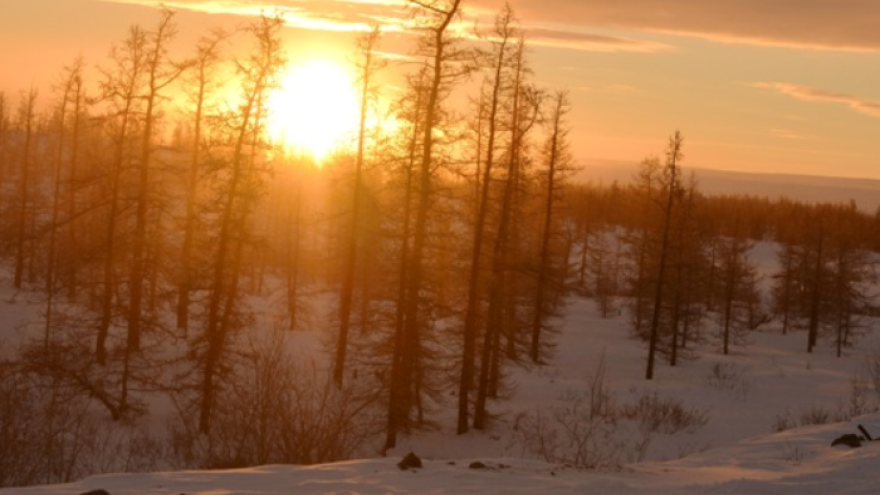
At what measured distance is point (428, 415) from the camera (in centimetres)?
3306

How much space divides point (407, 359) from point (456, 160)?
6.14 metres

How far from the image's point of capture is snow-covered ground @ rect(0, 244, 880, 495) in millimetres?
11805

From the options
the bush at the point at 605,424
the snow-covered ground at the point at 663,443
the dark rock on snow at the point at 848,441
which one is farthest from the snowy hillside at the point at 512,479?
the bush at the point at 605,424

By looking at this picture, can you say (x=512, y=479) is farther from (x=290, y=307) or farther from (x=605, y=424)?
(x=290, y=307)

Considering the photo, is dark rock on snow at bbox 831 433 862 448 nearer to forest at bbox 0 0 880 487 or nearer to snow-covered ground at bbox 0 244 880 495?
snow-covered ground at bbox 0 244 880 495

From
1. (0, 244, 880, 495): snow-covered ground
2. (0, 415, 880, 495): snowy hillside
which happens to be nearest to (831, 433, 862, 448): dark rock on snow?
(0, 244, 880, 495): snow-covered ground

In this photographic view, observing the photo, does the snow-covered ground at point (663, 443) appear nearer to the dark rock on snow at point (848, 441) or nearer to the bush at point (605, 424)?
the dark rock on snow at point (848, 441)

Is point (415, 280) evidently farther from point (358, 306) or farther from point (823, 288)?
point (823, 288)

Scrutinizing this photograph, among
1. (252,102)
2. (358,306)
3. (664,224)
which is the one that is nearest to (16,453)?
(252,102)

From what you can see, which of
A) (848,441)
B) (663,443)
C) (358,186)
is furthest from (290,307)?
(848,441)

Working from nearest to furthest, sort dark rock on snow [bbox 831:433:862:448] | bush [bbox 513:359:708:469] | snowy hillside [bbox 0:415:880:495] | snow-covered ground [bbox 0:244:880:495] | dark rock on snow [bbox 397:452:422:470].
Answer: snowy hillside [bbox 0:415:880:495]
snow-covered ground [bbox 0:244:880:495]
dark rock on snow [bbox 397:452:422:470]
dark rock on snow [bbox 831:433:862:448]
bush [bbox 513:359:708:469]

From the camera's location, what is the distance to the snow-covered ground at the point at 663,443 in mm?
11805

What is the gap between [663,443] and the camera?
95.5 ft

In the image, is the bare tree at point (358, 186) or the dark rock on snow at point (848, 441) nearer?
the dark rock on snow at point (848, 441)
